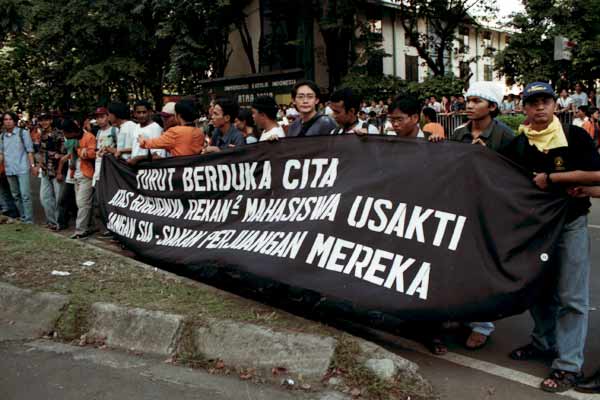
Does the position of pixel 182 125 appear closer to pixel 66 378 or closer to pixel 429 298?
pixel 66 378

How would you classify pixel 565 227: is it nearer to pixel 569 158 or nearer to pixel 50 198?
pixel 569 158

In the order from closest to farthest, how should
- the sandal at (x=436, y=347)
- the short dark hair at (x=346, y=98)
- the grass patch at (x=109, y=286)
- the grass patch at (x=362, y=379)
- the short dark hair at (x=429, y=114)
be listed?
the grass patch at (x=362, y=379) → the sandal at (x=436, y=347) → the grass patch at (x=109, y=286) → the short dark hair at (x=346, y=98) → the short dark hair at (x=429, y=114)

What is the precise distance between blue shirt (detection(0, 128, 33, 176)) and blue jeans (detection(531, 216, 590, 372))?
332 inches

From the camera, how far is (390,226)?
4.09 meters

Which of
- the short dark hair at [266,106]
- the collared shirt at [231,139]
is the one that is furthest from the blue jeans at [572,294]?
the collared shirt at [231,139]

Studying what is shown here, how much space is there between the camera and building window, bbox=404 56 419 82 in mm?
32031

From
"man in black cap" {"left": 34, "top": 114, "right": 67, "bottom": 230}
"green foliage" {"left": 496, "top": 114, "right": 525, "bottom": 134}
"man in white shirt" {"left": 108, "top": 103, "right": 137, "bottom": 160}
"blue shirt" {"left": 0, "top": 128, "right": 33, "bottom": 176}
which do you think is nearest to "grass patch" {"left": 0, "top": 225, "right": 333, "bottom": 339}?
"man in white shirt" {"left": 108, "top": 103, "right": 137, "bottom": 160}

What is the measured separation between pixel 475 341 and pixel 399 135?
1568mm

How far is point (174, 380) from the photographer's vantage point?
392 centimetres

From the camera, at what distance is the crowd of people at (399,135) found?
12.2ft

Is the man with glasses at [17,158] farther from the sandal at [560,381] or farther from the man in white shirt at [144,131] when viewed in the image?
the sandal at [560,381]

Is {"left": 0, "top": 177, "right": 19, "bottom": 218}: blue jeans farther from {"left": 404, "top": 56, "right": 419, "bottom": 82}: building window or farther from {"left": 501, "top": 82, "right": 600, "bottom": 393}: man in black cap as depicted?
{"left": 404, "top": 56, "right": 419, "bottom": 82}: building window

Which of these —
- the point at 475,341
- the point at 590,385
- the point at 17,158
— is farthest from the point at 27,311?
the point at 17,158

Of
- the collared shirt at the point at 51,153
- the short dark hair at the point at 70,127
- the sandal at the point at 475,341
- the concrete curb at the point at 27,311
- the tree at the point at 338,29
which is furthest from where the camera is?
the tree at the point at 338,29
